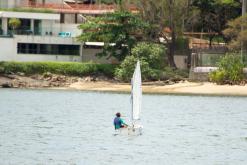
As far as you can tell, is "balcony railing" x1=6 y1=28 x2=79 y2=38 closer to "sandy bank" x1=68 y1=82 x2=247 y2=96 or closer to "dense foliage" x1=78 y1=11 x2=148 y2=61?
"dense foliage" x1=78 y1=11 x2=148 y2=61

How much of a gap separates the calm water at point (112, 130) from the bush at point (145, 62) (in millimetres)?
6573

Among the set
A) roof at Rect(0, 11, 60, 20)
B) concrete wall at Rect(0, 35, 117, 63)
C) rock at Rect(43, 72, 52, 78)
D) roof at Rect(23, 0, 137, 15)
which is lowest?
rock at Rect(43, 72, 52, 78)

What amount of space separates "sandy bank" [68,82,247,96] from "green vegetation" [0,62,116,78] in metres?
1.80

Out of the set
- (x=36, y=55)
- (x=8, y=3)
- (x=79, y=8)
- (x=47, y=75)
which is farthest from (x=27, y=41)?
(x=79, y=8)

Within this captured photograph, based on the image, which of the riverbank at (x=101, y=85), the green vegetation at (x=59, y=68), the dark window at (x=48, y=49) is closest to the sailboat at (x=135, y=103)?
the riverbank at (x=101, y=85)

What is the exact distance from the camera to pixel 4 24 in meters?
113

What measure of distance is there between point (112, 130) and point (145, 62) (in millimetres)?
39641

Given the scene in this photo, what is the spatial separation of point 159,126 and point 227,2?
160 feet

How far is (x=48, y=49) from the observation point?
11175 centimetres

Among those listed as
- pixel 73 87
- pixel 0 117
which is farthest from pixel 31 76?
pixel 0 117

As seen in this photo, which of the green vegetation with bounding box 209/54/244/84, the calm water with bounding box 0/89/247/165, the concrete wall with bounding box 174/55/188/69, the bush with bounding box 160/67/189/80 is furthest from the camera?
the concrete wall with bounding box 174/55/188/69

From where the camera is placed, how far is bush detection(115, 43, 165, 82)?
103875 millimetres

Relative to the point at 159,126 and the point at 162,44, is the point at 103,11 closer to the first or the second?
the point at 162,44

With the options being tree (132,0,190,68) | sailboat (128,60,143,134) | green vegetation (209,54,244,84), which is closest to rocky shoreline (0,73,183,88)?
green vegetation (209,54,244,84)
